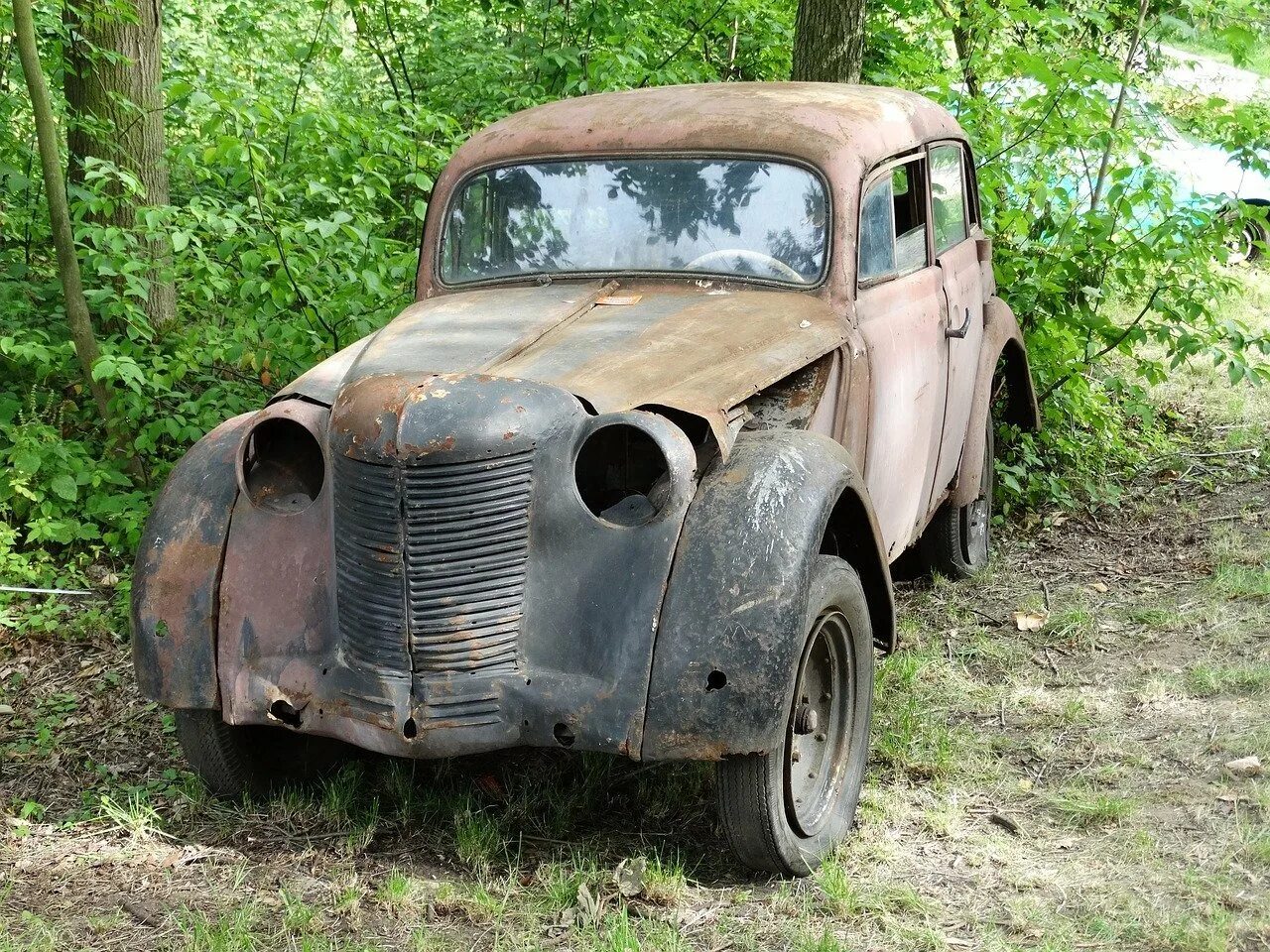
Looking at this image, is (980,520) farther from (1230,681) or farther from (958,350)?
(1230,681)

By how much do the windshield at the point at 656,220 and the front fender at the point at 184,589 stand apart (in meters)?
1.32

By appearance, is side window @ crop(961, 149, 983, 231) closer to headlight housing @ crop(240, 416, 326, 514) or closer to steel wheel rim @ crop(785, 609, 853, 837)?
steel wheel rim @ crop(785, 609, 853, 837)

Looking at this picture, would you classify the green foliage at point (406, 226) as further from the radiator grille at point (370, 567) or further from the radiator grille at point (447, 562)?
the radiator grille at point (447, 562)

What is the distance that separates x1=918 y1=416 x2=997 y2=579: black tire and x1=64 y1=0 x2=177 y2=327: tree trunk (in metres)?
3.65

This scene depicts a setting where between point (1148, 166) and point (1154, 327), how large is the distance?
86 cm

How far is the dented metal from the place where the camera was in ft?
9.99

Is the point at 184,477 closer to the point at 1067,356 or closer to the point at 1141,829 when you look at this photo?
the point at 1141,829

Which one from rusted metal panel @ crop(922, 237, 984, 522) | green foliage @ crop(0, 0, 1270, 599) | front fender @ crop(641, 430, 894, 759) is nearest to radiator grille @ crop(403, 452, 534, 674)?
front fender @ crop(641, 430, 894, 759)

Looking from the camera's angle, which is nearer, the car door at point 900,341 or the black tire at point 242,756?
the black tire at point 242,756

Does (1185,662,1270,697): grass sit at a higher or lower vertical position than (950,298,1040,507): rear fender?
lower

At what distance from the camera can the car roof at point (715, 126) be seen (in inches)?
169

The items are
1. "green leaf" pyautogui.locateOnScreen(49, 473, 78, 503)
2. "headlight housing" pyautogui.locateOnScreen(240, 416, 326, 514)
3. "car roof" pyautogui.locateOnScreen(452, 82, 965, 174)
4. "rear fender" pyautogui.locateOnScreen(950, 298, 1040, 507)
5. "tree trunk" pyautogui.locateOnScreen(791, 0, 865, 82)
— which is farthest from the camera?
"tree trunk" pyautogui.locateOnScreen(791, 0, 865, 82)

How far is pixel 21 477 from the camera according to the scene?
5184 mm

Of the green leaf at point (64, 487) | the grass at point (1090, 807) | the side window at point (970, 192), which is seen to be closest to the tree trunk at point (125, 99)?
the green leaf at point (64, 487)
